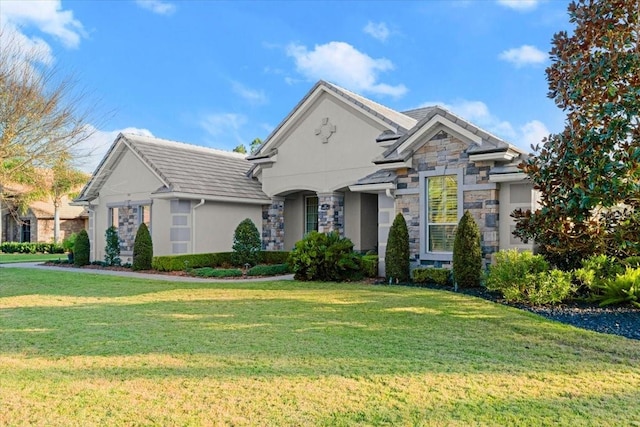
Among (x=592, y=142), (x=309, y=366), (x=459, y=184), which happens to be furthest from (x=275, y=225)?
(x=309, y=366)

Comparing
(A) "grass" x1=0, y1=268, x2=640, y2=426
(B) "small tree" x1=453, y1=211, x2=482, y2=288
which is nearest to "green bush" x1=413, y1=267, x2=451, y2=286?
(B) "small tree" x1=453, y1=211, x2=482, y2=288

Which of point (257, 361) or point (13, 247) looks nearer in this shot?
point (257, 361)

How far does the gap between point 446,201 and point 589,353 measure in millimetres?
7804

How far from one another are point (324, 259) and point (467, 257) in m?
3.94

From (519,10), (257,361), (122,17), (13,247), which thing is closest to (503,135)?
(519,10)

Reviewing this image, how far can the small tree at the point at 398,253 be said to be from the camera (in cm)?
1352

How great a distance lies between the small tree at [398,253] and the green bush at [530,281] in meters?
3.29

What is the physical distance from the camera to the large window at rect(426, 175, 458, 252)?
13.6 m

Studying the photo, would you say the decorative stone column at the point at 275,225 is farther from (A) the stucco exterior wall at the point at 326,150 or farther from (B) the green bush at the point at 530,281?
(B) the green bush at the point at 530,281

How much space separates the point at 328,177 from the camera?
18547 mm

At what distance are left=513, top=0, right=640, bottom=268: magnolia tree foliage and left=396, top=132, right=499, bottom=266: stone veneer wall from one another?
2936mm

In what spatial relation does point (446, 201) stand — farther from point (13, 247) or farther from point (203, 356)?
point (13, 247)

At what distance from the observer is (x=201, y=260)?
18.3 meters

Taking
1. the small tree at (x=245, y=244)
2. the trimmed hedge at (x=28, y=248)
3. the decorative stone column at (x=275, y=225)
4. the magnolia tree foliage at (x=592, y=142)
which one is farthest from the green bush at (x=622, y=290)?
the trimmed hedge at (x=28, y=248)
